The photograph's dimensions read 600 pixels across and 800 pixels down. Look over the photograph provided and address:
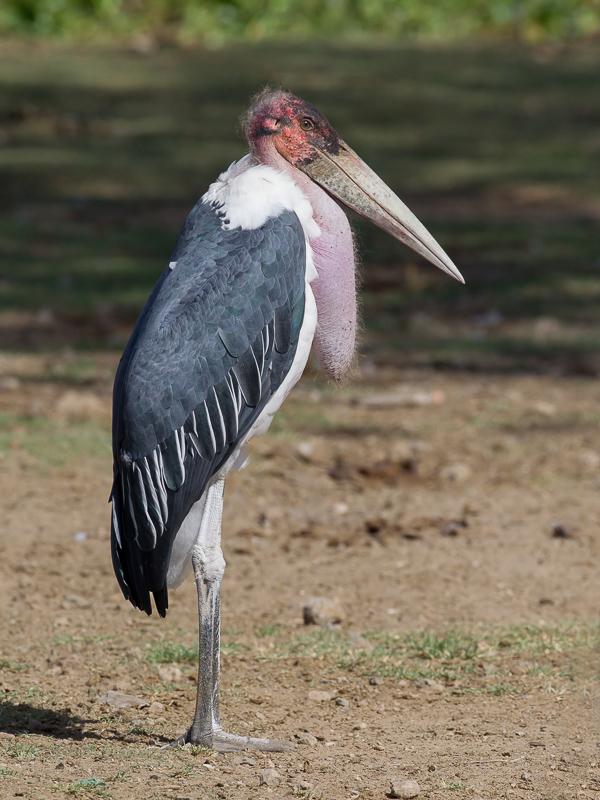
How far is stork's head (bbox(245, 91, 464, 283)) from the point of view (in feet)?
12.6

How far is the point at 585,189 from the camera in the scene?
39.1 feet

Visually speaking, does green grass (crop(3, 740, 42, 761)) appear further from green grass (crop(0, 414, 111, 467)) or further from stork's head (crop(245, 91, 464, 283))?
green grass (crop(0, 414, 111, 467))

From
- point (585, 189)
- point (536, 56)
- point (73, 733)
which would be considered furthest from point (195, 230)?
point (536, 56)

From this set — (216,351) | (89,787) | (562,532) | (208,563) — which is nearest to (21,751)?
(89,787)

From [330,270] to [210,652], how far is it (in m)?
0.98

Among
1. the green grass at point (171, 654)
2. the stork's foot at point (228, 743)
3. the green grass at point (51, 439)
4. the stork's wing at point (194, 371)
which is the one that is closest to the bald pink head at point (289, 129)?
the stork's wing at point (194, 371)

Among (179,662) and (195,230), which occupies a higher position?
(195,230)

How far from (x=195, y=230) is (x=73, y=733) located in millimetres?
1285

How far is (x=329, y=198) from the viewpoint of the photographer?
3.86 meters

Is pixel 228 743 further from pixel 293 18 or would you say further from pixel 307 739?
pixel 293 18

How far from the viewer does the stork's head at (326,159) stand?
3844mm

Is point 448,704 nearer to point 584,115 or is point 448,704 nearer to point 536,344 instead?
point 536,344

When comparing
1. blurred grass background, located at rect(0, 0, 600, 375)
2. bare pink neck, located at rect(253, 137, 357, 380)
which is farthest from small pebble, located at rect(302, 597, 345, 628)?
blurred grass background, located at rect(0, 0, 600, 375)

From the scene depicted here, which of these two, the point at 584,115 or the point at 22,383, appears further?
the point at 584,115
